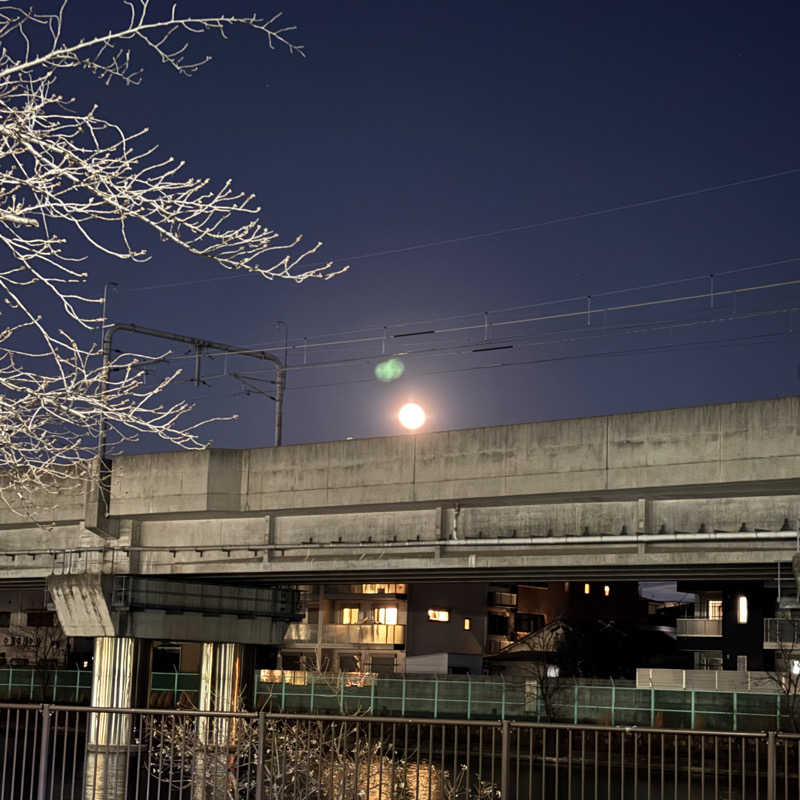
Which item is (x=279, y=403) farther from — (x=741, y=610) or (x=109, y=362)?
(x=741, y=610)

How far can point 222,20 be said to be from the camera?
1020 cm

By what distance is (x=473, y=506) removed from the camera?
30.7m

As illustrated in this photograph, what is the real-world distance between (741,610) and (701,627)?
8.69 ft

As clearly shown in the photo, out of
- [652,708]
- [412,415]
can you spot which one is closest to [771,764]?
[412,415]

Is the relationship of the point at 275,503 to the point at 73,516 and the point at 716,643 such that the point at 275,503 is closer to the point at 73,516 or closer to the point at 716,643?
the point at 73,516

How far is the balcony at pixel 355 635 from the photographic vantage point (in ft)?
247

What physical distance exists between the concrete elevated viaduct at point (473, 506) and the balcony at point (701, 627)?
34.7m

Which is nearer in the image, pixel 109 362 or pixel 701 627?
pixel 109 362

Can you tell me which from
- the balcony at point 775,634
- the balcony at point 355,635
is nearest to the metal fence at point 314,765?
the balcony at point 775,634

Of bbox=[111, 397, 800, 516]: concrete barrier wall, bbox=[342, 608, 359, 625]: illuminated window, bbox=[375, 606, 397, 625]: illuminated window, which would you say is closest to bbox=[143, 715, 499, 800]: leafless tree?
bbox=[111, 397, 800, 516]: concrete barrier wall

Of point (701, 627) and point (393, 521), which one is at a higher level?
point (393, 521)

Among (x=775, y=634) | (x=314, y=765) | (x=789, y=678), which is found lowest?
(x=314, y=765)

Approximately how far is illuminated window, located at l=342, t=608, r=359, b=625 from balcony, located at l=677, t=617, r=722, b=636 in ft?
66.1

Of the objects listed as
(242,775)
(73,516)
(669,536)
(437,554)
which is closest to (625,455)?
(669,536)
